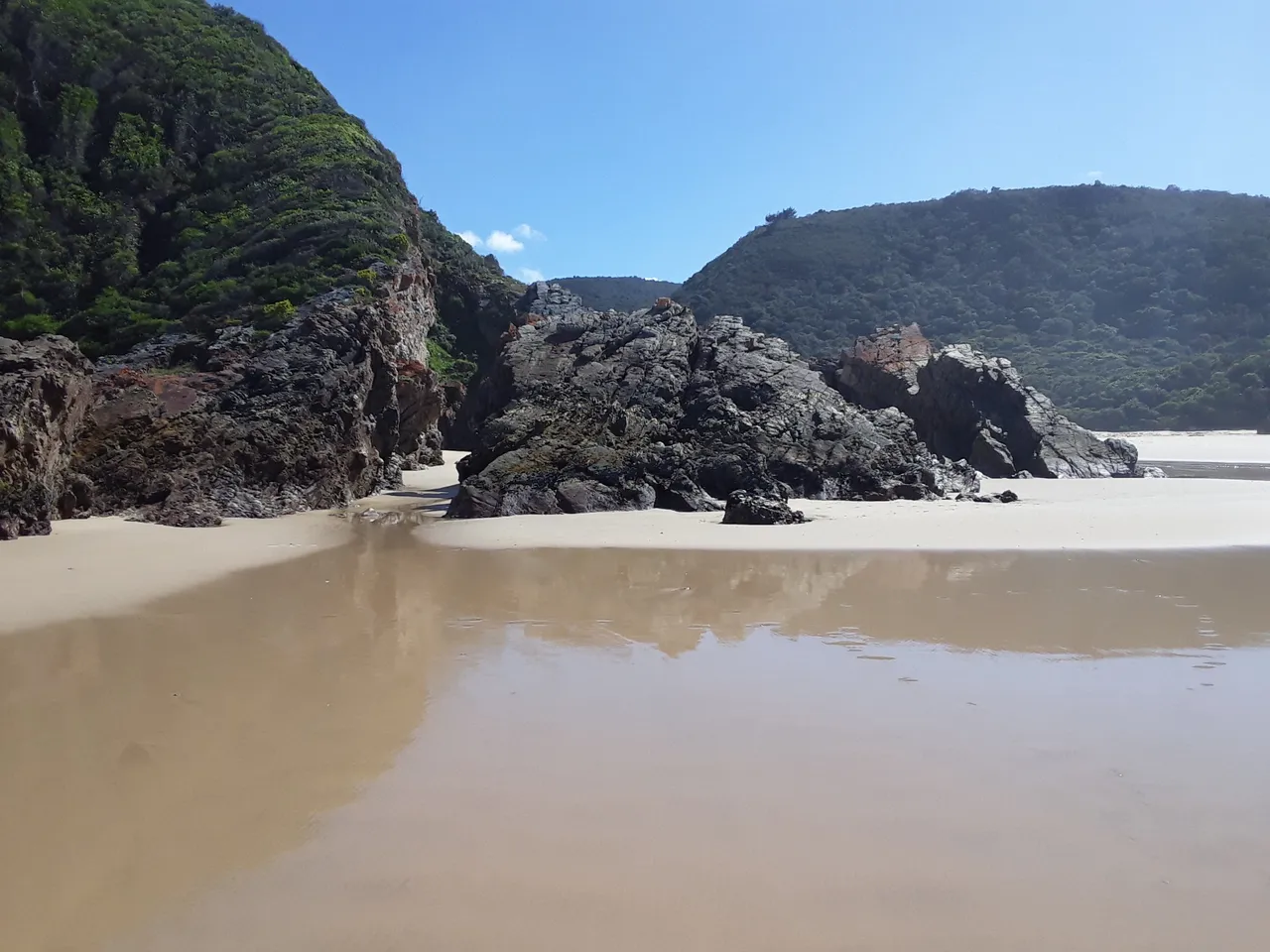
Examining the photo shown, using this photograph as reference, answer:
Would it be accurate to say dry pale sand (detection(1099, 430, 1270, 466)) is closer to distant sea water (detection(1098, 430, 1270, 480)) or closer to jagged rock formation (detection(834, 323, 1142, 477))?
distant sea water (detection(1098, 430, 1270, 480))

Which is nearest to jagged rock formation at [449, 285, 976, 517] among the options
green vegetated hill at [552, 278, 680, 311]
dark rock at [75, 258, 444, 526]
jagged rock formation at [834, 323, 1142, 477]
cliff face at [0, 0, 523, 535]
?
dark rock at [75, 258, 444, 526]

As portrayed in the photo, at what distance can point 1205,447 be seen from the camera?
123ft

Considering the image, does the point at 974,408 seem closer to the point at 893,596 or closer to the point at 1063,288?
the point at 893,596

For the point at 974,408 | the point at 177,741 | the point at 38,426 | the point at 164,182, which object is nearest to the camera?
the point at 177,741

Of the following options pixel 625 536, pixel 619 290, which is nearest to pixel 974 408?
pixel 625 536

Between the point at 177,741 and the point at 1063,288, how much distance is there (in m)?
97.1

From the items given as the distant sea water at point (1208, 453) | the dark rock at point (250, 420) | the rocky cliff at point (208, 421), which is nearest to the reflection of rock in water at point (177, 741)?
the rocky cliff at point (208, 421)

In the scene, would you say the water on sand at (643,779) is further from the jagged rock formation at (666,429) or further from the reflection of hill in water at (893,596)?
the jagged rock formation at (666,429)

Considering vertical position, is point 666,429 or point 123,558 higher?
point 666,429

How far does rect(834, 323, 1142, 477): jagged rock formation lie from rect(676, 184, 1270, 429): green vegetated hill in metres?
34.0

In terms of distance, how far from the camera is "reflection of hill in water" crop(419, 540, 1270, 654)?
6.12 metres

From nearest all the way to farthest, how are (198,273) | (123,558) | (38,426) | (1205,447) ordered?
(123,558) → (38,426) → (198,273) → (1205,447)

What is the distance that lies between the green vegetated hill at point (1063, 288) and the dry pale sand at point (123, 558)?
57.3 m

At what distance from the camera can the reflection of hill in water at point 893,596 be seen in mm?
6117
